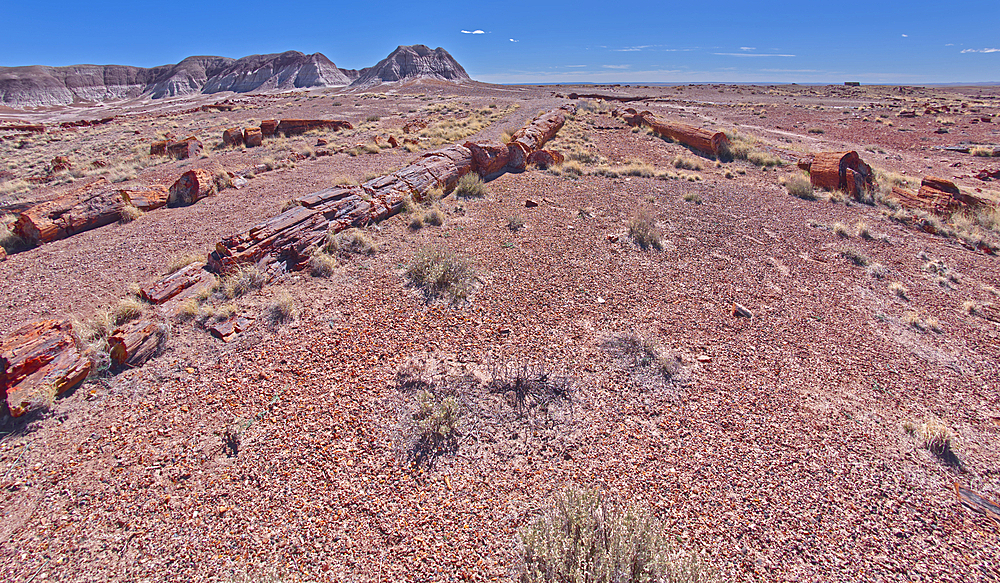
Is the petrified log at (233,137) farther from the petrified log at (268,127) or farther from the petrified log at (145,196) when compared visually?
the petrified log at (145,196)

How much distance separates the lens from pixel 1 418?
12.6 feet

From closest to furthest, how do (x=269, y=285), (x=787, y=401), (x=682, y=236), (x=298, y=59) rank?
(x=787, y=401) → (x=269, y=285) → (x=682, y=236) → (x=298, y=59)

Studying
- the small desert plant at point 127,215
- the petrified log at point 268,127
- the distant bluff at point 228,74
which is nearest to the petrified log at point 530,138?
the small desert plant at point 127,215

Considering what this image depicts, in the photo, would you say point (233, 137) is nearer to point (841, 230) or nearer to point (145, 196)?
point (145, 196)

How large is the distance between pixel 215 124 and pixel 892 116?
49303mm

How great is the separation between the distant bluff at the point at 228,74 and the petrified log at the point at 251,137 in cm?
6552

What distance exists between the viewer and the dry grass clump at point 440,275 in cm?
636

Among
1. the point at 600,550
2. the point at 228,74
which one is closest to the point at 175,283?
the point at 600,550

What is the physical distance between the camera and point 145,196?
1030 centimetres

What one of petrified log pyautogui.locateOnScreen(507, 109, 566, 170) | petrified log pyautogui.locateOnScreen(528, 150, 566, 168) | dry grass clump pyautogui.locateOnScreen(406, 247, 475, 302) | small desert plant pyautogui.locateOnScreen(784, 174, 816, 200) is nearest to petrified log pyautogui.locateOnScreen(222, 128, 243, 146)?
petrified log pyautogui.locateOnScreen(507, 109, 566, 170)

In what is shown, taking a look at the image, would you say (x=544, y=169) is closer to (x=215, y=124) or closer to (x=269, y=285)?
(x=269, y=285)

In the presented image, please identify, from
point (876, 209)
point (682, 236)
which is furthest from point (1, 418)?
point (876, 209)

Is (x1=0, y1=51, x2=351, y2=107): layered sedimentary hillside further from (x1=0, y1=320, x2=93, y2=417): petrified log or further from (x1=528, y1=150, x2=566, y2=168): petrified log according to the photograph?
(x1=0, y1=320, x2=93, y2=417): petrified log

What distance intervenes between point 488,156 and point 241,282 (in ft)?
28.8
